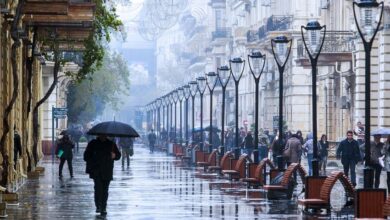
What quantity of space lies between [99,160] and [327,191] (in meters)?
4.32

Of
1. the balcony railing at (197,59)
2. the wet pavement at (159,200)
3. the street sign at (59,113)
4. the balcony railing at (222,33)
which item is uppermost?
the balcony railing at (222,33)

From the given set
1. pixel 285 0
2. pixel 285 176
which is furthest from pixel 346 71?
pixel 285 176

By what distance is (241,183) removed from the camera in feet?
137

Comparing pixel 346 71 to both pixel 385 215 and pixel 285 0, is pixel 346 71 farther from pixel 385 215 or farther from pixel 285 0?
pixel 385 215

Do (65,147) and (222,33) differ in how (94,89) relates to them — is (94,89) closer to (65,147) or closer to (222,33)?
(222,33)

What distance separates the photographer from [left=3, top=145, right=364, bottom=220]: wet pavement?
27.8 metres

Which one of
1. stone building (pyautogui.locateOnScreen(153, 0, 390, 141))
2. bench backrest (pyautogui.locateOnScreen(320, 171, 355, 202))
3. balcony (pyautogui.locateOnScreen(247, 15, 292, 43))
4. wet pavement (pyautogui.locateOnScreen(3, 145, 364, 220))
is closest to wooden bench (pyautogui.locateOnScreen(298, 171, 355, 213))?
bench backrest (pyautogui.locateOnScreen(320, 171, 355, 202))

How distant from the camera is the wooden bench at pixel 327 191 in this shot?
2784 centimetres

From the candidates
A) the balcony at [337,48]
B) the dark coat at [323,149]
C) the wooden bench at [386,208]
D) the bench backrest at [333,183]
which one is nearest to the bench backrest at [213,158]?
the dark coat at [323,149]

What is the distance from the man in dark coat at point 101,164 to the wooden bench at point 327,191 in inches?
147

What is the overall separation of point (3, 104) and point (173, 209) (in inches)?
261

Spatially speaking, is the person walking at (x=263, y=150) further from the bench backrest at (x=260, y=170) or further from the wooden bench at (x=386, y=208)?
the wooden bench at (x=386, y=208)

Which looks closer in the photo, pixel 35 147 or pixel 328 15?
pixel 35 147

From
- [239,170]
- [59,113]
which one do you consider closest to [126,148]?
[59,113]
